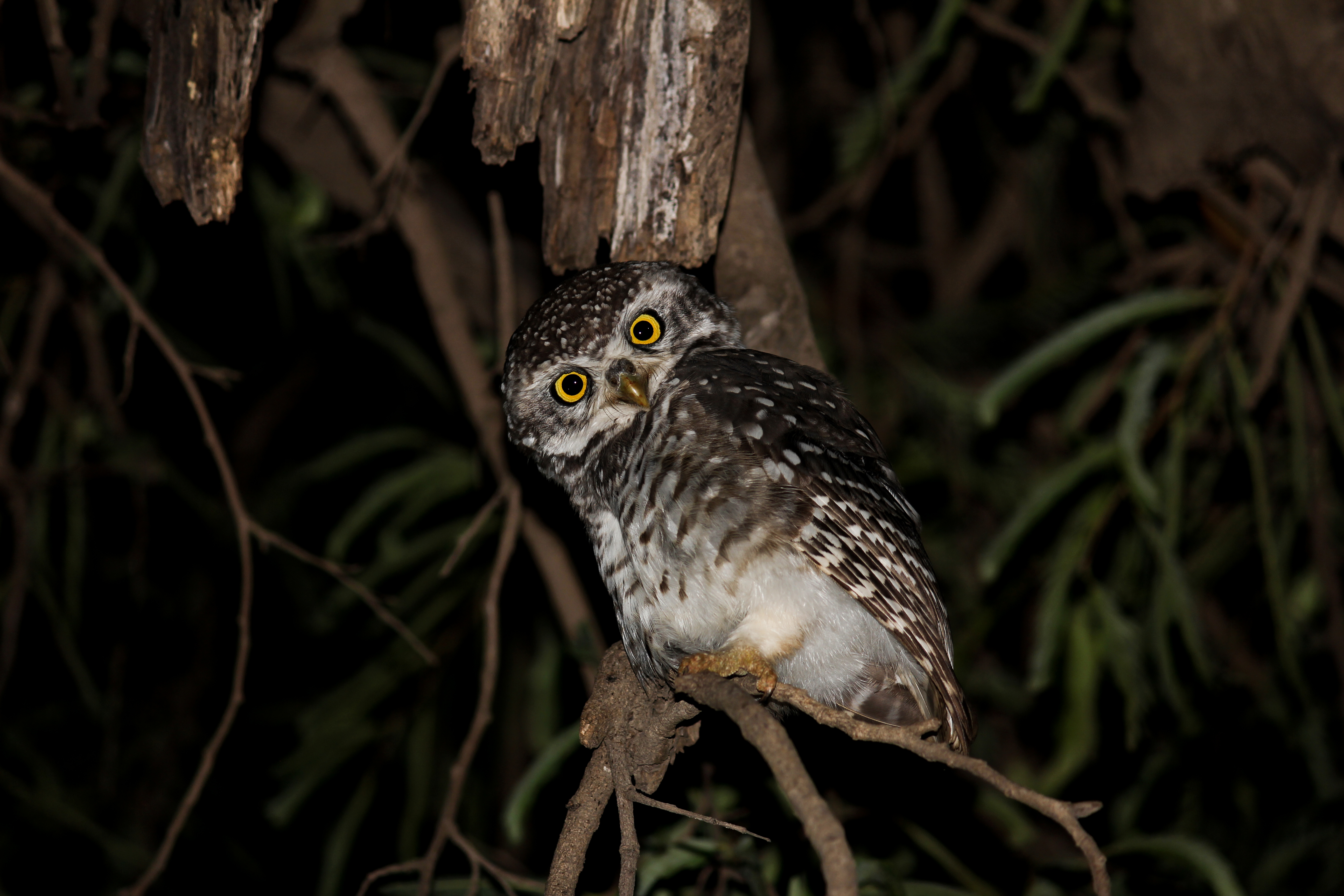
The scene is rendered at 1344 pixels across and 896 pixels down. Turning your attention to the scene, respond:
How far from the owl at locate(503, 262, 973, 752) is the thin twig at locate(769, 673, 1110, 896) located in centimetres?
34

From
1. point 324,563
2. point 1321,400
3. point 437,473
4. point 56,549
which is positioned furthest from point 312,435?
point 1321,400

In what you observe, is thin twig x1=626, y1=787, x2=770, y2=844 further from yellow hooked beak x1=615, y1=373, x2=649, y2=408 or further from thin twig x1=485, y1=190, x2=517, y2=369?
Answer: thin twig x1=485, y1=190, x2=517, y2=369

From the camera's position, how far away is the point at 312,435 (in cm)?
589

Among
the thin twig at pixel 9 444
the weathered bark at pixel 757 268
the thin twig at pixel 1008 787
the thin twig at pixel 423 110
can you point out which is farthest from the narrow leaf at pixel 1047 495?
the thin twig at pixel 9 444

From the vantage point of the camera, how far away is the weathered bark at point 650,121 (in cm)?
221

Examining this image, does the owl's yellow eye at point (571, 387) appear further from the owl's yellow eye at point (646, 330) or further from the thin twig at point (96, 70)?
the thin twig at point (96, 70)

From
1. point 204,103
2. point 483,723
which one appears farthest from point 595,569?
point 204,103

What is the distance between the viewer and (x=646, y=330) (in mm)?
2436

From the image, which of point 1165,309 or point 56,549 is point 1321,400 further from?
point 56,549

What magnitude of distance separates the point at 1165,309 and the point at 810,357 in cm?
134

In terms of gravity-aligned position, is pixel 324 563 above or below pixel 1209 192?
below

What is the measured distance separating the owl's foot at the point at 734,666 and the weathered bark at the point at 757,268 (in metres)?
0.86

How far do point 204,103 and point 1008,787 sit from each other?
6.59 ft

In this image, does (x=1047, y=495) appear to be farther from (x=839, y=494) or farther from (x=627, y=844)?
(x=627, y=844)
